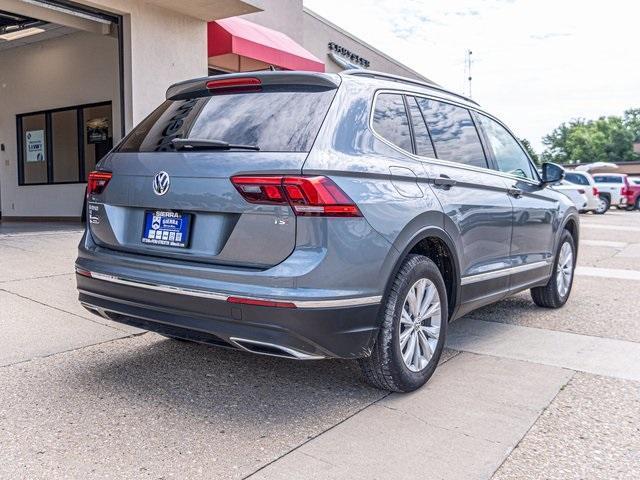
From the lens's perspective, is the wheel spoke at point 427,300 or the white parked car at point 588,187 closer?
the wheel spoke at point 427,300

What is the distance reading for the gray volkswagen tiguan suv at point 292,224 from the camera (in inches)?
119

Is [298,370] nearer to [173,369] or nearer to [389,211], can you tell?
[173,369]

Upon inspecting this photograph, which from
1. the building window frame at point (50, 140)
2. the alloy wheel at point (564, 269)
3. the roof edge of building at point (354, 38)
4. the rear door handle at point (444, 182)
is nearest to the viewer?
the rear door handle at point (444, 182)

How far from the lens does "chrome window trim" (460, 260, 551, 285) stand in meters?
4.26

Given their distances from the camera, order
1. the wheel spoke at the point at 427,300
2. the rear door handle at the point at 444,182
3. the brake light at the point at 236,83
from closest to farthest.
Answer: the brake light at the point at 236,83 → the wheel spoke at the point at 427,300 → the rear door handle at the point at 444,182

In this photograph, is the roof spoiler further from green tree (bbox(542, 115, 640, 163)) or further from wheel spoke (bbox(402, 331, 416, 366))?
green tree (bbox(542, 115, 640, 163))

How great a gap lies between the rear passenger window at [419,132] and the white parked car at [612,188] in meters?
27.7

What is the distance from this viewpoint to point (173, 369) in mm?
4023

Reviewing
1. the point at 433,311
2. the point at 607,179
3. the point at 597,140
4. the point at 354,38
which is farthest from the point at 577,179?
the point at 597,140

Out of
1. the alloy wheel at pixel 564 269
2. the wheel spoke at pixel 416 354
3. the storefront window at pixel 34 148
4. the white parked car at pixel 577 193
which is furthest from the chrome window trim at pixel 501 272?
the white parked car at pixel 577 193

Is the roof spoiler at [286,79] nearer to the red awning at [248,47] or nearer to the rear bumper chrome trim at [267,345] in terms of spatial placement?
the rear bumper chrome trim at [267,345]

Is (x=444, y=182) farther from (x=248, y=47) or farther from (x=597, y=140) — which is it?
(x=597, y=140)

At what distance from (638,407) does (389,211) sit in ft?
6.29

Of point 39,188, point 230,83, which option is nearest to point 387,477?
point 230,83
